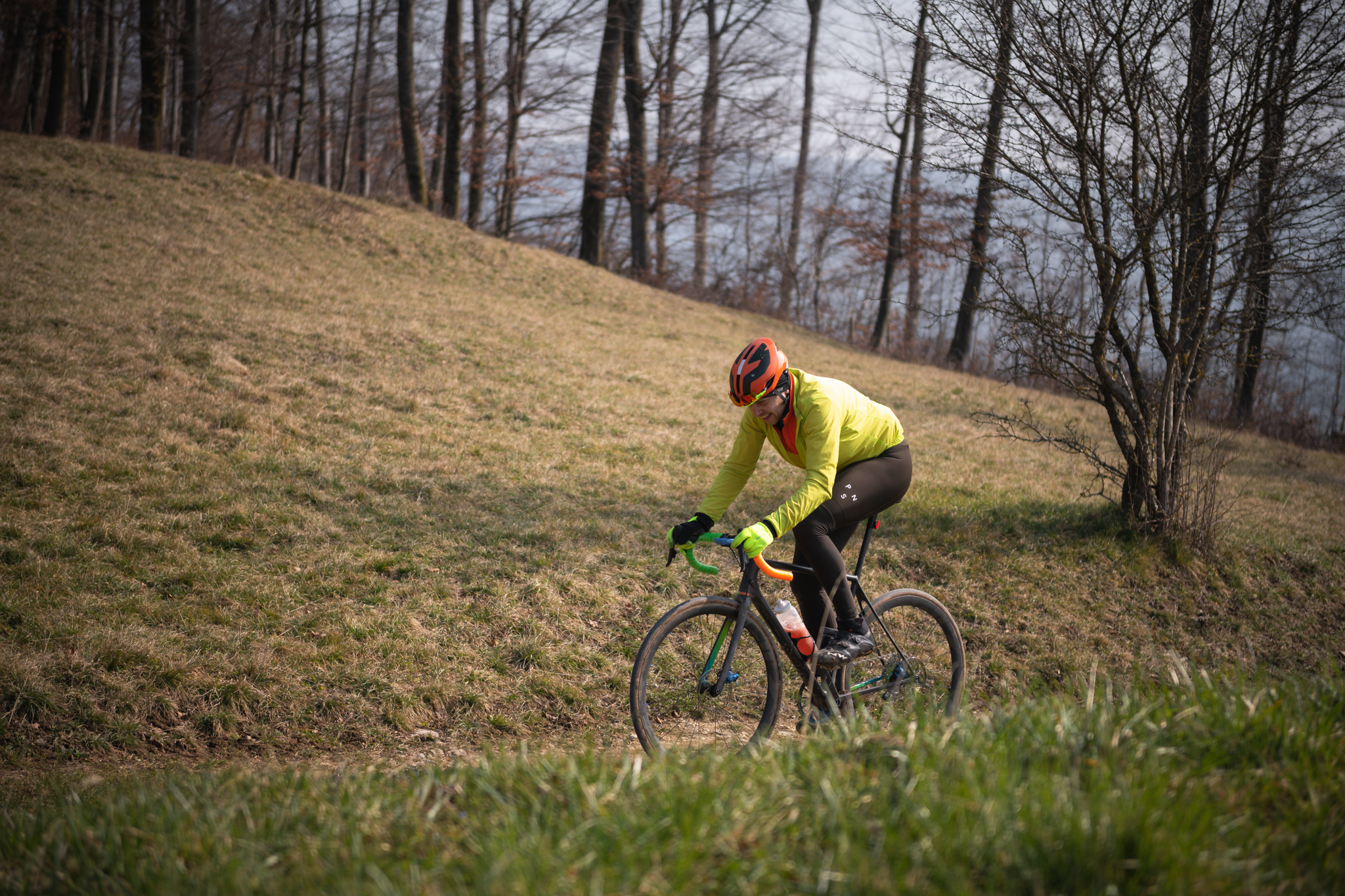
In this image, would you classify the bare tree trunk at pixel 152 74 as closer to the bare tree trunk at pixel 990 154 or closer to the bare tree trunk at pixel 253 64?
the bare tree trunk at pixel 253 64

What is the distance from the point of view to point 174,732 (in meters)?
4.40

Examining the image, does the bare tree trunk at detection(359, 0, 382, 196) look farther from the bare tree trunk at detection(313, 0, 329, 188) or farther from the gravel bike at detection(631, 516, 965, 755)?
the gravel bike at detection(631, 516, 965, 755)

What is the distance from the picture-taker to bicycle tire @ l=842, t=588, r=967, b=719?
4.77 metres

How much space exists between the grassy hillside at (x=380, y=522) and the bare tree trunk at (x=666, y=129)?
14.7m

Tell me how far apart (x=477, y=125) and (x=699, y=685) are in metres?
25.4

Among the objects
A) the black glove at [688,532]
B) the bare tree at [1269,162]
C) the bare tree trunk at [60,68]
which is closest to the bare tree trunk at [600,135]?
the bare tree trunk at [60,68]

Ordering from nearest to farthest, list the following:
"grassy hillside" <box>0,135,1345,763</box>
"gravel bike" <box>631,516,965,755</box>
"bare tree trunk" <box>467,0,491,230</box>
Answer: "gravel bike" <box>631,516,965,755</box> < "grassy hillside" <box>0,135,1345,763</box> < "bare tree trunk" <box>467,0,491,230</box>

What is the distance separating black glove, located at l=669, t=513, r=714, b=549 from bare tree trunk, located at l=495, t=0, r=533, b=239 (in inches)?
943

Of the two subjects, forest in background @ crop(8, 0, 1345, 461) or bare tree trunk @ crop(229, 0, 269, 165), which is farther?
bare tree trunk @ crop(229, 0, 269, 165)

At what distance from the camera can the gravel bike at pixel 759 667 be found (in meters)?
4.02

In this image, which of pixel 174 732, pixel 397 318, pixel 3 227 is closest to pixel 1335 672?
pixel 174 732

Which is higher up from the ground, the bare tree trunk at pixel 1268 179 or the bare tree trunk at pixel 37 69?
the bare tree trunk at pixel 37 69

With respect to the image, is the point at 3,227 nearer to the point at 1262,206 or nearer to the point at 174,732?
the point at 174,732

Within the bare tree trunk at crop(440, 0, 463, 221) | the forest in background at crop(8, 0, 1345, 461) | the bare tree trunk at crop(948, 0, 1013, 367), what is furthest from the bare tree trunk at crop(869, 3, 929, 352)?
the bare tree trunk at crop(948, 0, 1013, 367)
